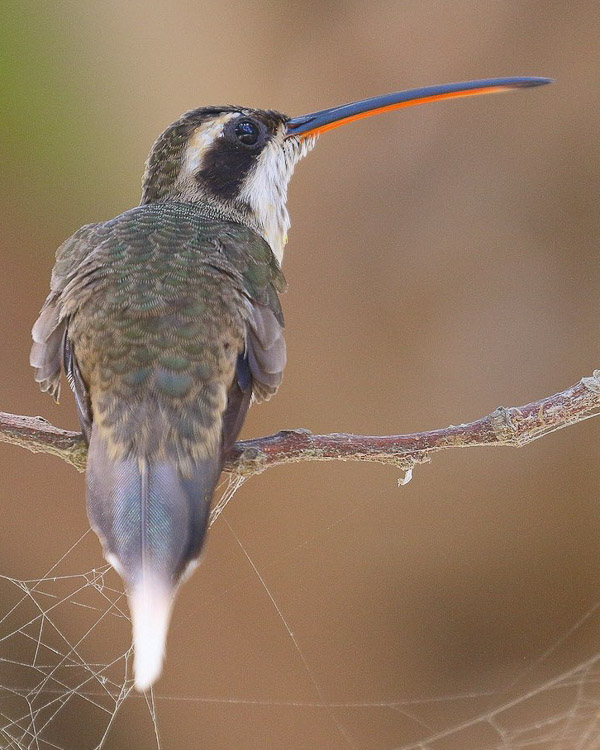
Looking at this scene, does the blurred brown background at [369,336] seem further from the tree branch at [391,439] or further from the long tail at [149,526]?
the long tail at [149,526]

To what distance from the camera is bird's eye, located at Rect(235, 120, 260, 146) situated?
2734mm

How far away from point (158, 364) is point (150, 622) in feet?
1.78

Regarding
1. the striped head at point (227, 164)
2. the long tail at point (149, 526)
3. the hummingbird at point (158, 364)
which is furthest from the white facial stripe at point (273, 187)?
the long tail at point (149, 526)

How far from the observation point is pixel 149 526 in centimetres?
164

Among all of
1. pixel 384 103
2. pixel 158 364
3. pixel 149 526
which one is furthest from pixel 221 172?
pixel 149 526

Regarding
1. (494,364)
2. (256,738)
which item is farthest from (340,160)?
(256,738)

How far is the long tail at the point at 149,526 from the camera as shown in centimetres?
158

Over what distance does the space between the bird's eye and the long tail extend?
4.31 ft

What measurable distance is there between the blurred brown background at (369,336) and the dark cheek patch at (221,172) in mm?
1435

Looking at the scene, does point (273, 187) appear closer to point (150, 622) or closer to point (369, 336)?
point (369, 336)

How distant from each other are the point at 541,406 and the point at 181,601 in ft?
7.53

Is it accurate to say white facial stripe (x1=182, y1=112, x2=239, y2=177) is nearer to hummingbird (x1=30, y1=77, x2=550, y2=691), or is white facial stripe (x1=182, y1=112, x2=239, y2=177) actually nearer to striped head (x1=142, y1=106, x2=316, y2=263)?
striped head (x1=142, y1=106, x2=316, y2=263)

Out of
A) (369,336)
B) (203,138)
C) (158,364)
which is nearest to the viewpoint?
(158,364)

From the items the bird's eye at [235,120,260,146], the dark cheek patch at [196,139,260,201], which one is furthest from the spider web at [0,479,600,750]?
the bird's eye at [235,120,260,146]
